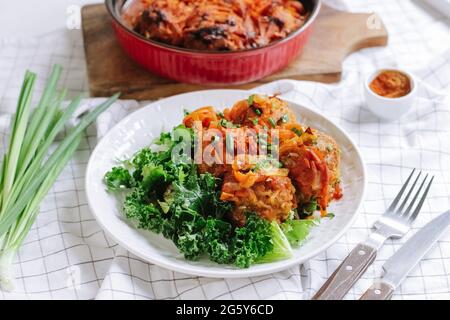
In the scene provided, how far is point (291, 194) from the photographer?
303cm

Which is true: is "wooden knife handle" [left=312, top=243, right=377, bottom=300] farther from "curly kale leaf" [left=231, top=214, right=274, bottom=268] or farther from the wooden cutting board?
the wooden cutting board

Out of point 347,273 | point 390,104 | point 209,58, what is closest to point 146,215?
point 347,273

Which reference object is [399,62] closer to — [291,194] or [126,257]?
[291,194]

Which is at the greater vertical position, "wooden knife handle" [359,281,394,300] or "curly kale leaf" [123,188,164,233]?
"curly kale leaf" [123,188,164,233]

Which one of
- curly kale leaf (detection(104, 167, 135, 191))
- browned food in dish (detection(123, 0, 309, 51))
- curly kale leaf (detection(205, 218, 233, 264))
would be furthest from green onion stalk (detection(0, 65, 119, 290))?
curly kale leaf (detection(205, 218, 233, 264))

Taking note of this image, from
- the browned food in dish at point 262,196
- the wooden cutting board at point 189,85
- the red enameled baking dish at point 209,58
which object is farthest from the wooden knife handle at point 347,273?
the wooden cutting board at point 189,85

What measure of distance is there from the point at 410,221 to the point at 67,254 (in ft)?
5.87

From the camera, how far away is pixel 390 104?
158 inches

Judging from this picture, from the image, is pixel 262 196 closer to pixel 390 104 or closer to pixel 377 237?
pixel 377 237

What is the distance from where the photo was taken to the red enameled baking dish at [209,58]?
412 cm

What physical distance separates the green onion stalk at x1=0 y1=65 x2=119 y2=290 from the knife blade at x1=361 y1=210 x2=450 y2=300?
5.62 ft

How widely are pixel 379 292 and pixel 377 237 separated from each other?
0.37 metres

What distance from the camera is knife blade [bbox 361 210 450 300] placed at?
2.88 meters
